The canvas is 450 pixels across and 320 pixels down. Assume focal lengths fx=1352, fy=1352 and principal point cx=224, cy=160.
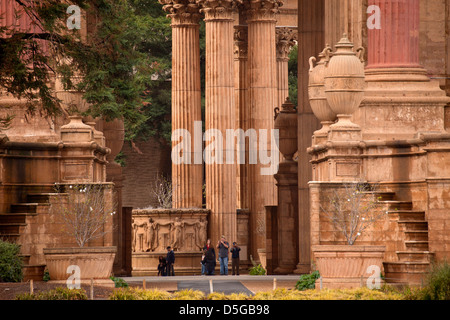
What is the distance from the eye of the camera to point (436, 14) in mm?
41531

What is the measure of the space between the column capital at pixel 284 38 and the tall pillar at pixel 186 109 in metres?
11.8

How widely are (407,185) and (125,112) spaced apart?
842cm

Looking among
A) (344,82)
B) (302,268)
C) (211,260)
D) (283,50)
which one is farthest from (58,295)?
(283,50)

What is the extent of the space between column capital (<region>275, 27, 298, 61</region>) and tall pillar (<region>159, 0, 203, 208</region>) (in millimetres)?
11801

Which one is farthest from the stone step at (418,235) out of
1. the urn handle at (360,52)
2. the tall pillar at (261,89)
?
the tall pillar at (261,89)

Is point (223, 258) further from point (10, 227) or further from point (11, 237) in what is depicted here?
point (11, 237)

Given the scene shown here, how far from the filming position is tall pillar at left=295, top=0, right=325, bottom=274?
47.9 m

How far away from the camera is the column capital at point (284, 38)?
7425 cm

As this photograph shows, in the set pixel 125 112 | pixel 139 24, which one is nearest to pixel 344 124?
pixel 125 112

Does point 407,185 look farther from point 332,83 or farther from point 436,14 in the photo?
point 436,14

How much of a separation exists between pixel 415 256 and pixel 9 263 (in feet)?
32.6

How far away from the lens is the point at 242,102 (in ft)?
228

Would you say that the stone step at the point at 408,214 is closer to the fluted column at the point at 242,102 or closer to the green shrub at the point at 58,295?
the green shrub at the point at 58,295

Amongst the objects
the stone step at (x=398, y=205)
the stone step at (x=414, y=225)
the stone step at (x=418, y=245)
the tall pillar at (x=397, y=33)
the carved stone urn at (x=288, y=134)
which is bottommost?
the stone step at (x=418, y=245)
